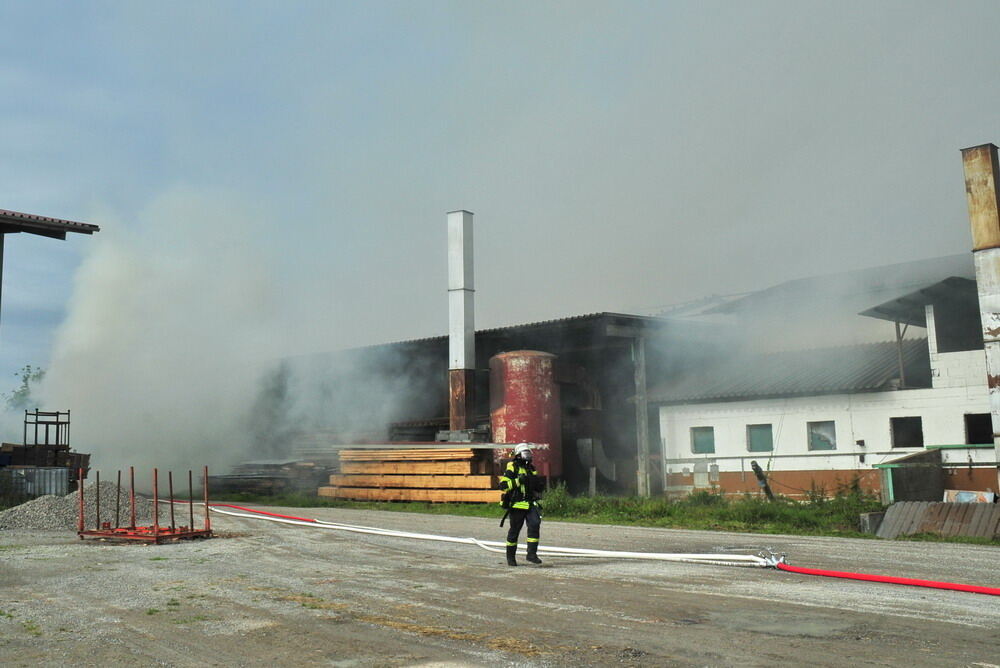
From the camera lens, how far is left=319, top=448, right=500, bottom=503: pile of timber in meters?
21.4

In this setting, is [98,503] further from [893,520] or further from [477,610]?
[893,520]

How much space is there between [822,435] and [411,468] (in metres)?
10.9

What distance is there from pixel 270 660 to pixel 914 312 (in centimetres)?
1959

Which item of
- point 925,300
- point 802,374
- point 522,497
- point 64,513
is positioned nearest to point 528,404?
A: point 802,374

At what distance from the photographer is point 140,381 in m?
27.7

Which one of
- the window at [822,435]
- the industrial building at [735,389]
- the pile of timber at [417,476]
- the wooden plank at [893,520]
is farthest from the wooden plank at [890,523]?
the pile of timber at [417,476]

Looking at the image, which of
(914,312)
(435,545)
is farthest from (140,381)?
(914,312)

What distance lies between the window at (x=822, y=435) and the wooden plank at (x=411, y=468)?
28.3ft

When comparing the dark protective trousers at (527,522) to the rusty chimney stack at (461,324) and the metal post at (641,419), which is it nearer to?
the metal post at (641,419)

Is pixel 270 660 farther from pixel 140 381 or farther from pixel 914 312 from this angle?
pixel 140 381

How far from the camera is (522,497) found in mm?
10289

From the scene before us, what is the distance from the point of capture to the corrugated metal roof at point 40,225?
22047 millimetres

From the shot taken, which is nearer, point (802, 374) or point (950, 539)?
point (950, 539)

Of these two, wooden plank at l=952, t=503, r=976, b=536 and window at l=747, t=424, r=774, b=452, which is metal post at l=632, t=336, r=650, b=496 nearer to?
window at l=747, t=424, r=774, b=452
